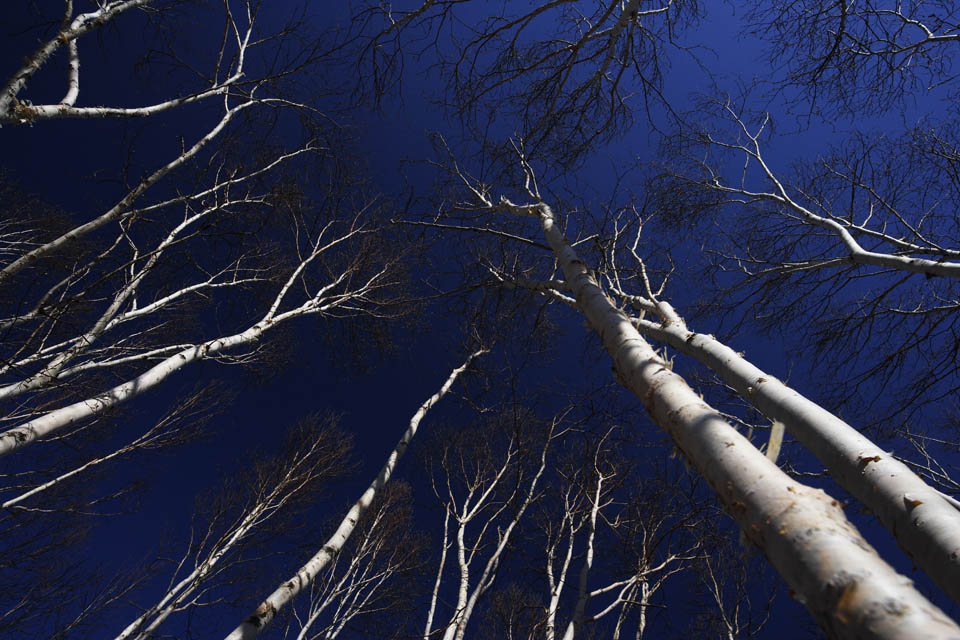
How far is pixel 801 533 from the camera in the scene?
3.06 feet

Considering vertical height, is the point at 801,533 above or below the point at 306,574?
above

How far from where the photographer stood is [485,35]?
2791 millimetres

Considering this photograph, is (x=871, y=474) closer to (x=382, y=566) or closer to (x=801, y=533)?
(x=801, y=533)

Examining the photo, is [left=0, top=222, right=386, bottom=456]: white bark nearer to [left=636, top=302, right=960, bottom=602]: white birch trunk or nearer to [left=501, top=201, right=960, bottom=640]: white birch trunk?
[left=501, top=201, right=960, bottom=640]: white birch trunk

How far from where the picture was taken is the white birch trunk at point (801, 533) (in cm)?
74

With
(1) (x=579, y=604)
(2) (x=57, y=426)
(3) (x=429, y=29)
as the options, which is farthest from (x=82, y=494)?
(3) (x=429, y=29)

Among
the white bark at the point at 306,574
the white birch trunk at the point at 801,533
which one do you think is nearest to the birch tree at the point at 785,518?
the white birch trunk at the point at 801,533

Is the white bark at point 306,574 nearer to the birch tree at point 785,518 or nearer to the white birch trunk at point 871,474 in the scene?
the birch tree at point 785,518

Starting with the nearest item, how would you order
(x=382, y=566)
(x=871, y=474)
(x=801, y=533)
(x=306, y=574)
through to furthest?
1. (x=801, y=533)
2. (x=871, y=474)
3. (x=306, y=574)
4. (x=382, y=566)

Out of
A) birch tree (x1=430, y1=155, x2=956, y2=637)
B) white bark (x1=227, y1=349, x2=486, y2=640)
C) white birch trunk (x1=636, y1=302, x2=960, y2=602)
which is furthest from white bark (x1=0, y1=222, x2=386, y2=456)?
white birch trunk (x1=636, y1=302, x2=960, y2=602)

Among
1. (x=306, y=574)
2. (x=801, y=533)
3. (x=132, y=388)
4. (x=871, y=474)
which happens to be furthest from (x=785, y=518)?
(x=132, y=388)

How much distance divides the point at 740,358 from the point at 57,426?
14.9ft

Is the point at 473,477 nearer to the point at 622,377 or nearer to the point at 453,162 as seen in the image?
the point at 453,162

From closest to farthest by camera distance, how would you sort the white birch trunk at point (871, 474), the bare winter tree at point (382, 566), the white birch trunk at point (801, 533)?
the white birch trunk at point (801, 533) < the white birch trunk at point (871, 474) < the bare winter tree at point (382, 566)
